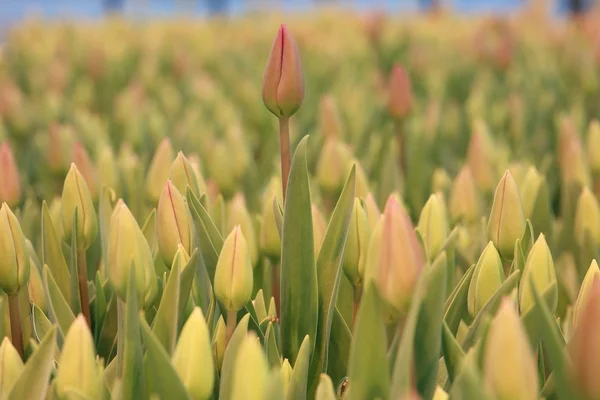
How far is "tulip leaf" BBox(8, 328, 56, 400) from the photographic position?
70 centimetres

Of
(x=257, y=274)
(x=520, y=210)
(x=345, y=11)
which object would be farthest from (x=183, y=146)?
(x=345, y=11)

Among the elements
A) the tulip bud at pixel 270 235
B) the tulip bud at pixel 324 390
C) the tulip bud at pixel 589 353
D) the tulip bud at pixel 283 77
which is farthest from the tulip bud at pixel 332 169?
the tulip bud at pixel 589 353

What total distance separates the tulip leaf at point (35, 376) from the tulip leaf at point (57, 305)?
20 cm

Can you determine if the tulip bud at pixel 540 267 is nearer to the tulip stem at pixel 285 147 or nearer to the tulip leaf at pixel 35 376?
the tulip stem at pixel 285 147

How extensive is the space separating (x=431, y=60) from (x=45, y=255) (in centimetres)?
257

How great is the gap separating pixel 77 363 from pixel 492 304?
430 mm

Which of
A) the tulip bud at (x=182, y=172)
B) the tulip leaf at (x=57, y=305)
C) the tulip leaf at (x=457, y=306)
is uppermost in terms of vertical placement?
the tulip bud at (x=182, y=172)

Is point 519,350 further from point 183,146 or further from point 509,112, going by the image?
point 509,112

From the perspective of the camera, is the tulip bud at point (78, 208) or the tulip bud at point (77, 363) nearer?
the tulip bud at point (77, 363)

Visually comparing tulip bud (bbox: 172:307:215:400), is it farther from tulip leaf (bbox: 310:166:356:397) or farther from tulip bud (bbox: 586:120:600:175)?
tulip bud (bbox: 586:120:600:175)

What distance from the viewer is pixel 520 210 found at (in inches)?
37.8

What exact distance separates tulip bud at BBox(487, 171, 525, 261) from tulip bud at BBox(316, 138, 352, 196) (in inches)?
18.6

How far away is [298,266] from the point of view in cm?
87

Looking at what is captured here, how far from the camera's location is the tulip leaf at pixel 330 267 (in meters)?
0.89
